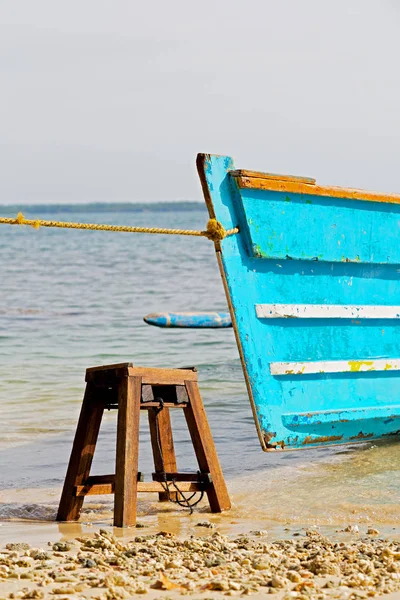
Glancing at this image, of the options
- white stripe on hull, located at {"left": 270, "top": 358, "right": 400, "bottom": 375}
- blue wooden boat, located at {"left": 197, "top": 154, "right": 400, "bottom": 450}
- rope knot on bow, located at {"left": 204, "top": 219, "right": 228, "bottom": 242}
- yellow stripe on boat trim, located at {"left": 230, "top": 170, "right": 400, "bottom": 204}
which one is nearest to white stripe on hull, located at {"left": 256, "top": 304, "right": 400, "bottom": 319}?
blue wooden boat, located at {"left": 197, "top": 154, "right": 400, "bottom": 450}

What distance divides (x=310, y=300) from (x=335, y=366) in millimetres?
471

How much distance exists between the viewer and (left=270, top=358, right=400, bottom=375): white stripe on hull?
5.77 m

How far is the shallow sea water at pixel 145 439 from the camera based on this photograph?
5336 millimetres

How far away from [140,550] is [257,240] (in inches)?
87.9

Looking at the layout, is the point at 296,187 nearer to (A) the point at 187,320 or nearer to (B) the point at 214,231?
(B) the point at 214,231

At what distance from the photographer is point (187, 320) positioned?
43.0 ft

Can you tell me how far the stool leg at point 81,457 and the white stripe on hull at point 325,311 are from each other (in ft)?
3.85

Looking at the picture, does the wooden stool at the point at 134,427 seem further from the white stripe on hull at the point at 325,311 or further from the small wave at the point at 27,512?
the white stripe on hull at the point at 325,311

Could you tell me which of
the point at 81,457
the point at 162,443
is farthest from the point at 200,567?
the point at 162,443

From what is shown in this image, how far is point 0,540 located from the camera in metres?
4.56

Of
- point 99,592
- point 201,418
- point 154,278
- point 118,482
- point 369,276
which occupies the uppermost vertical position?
point 154,278

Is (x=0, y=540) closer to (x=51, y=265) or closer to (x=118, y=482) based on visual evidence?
(x=118, y=482)

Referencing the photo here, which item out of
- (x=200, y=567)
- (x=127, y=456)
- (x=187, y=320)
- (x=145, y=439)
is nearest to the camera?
(x=200, y=567)

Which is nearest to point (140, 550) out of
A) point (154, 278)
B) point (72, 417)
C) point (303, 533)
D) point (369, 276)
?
point (303, 533)
